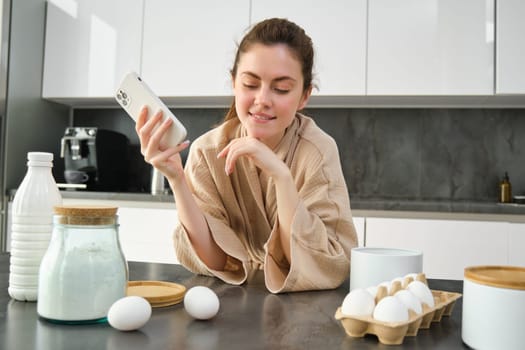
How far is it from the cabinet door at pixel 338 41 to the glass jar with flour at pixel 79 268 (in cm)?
212

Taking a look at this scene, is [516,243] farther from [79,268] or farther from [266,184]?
[79,268]

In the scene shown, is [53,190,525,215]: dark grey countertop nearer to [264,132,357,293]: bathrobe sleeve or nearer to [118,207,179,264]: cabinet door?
[118,207,179,264]: cabinet door

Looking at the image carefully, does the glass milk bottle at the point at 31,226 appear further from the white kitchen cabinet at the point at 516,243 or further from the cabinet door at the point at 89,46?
the cabinet door at the point at 89,46

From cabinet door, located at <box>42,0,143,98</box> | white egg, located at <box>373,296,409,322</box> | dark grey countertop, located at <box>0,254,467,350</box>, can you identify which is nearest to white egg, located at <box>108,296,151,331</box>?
dark grey countertop, located at <box>0,254,467,350</box>

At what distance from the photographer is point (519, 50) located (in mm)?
2465

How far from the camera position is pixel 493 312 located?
554 mm

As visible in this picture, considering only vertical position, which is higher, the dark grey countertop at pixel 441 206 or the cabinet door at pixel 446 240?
the dark grey countertop at pixel 441 206

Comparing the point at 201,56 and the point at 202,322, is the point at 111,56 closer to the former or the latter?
the point at 201,56

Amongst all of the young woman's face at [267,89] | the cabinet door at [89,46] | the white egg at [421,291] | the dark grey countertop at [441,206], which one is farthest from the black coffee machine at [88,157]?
the white egg at [421,291]

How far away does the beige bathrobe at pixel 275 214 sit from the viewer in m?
0.95

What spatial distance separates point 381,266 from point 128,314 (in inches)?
15.2

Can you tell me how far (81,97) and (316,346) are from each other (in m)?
2.73

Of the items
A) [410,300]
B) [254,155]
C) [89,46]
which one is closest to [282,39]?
[254,155]

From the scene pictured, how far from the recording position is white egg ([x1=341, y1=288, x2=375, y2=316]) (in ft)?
1.98
